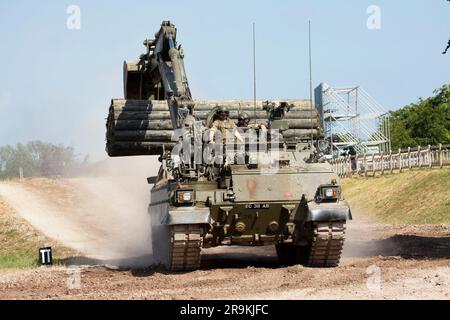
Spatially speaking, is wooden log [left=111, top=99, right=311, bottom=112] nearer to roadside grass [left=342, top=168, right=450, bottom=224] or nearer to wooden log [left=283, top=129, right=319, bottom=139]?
wooden log [left=283, top=129, right=319, bottom=139]

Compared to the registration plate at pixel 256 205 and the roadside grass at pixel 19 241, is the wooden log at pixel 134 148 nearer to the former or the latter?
the roadside grass at pixel 19 241

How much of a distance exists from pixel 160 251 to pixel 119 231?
13.6m

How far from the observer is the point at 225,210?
14.2 meters

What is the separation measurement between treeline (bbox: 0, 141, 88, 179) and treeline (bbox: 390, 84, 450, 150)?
22.6m

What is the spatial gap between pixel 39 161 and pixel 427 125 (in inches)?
1161

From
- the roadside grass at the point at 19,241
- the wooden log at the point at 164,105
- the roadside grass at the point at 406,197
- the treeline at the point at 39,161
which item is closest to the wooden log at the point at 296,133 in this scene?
the wooden log at the point at 164,105

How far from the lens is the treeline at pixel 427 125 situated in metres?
64.2

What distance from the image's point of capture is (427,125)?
6612 cm

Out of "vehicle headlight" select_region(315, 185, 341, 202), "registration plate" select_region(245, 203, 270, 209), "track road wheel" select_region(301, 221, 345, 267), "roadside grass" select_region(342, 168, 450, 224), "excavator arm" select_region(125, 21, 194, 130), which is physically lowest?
"roadside grass" select_region(342, 168, 450, 224)

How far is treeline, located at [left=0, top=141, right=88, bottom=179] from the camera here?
60169mm

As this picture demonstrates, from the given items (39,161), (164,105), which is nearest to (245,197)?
(164,105)

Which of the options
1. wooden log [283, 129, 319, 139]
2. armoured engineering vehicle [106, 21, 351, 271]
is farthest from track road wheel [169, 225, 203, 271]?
wooden log [283, 129, 319, 139]

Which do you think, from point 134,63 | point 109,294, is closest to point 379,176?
point 134,63

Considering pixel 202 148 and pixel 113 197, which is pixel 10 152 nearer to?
pixel 113 197
